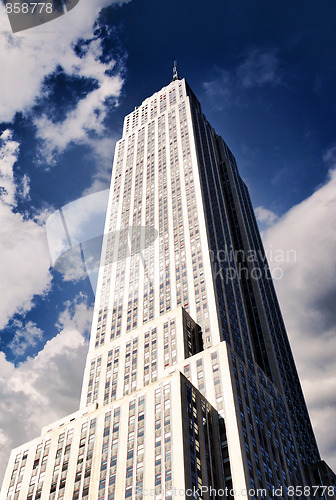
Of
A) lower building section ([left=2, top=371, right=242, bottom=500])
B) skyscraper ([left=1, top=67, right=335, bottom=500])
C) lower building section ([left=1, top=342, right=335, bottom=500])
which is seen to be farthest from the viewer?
skyscraper ([left=1, top=67, right=335, bottom=500])

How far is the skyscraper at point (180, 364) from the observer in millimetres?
82188

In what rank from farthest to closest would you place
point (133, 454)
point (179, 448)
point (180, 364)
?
1. point (180, 364)
2. point (133, 454)
3. point (179, 448)

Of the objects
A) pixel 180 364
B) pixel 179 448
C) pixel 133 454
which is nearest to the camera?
pixel 179 448

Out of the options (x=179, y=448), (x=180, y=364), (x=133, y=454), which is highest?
(x=180, y=364)

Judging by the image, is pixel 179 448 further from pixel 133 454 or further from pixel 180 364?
pixel 180 364

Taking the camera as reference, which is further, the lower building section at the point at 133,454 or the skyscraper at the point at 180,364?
the skyscraper at the point at 180,364

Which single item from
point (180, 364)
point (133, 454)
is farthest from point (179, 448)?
point (180, 364)

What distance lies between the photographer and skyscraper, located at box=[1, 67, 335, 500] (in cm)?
8219

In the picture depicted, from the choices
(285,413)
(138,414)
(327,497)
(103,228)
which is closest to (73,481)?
(138,414)

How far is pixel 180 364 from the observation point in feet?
345

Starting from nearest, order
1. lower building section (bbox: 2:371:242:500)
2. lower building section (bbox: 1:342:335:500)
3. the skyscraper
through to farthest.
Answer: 1. lower building section (bbox: 2:371:242:500)
2. lower building section (bbox: 1:342:335:500)
3. the skyscraper

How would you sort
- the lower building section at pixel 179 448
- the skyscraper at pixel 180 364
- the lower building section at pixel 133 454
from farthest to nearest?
the skyscraper at pixel 180 364
the lower building section at pixel 179 448
the lower building section at pixel 133 454

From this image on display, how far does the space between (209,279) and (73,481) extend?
5994 cm

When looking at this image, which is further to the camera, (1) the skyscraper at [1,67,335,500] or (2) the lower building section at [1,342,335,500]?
(1) the skyscraper at [1,67,335,500]
